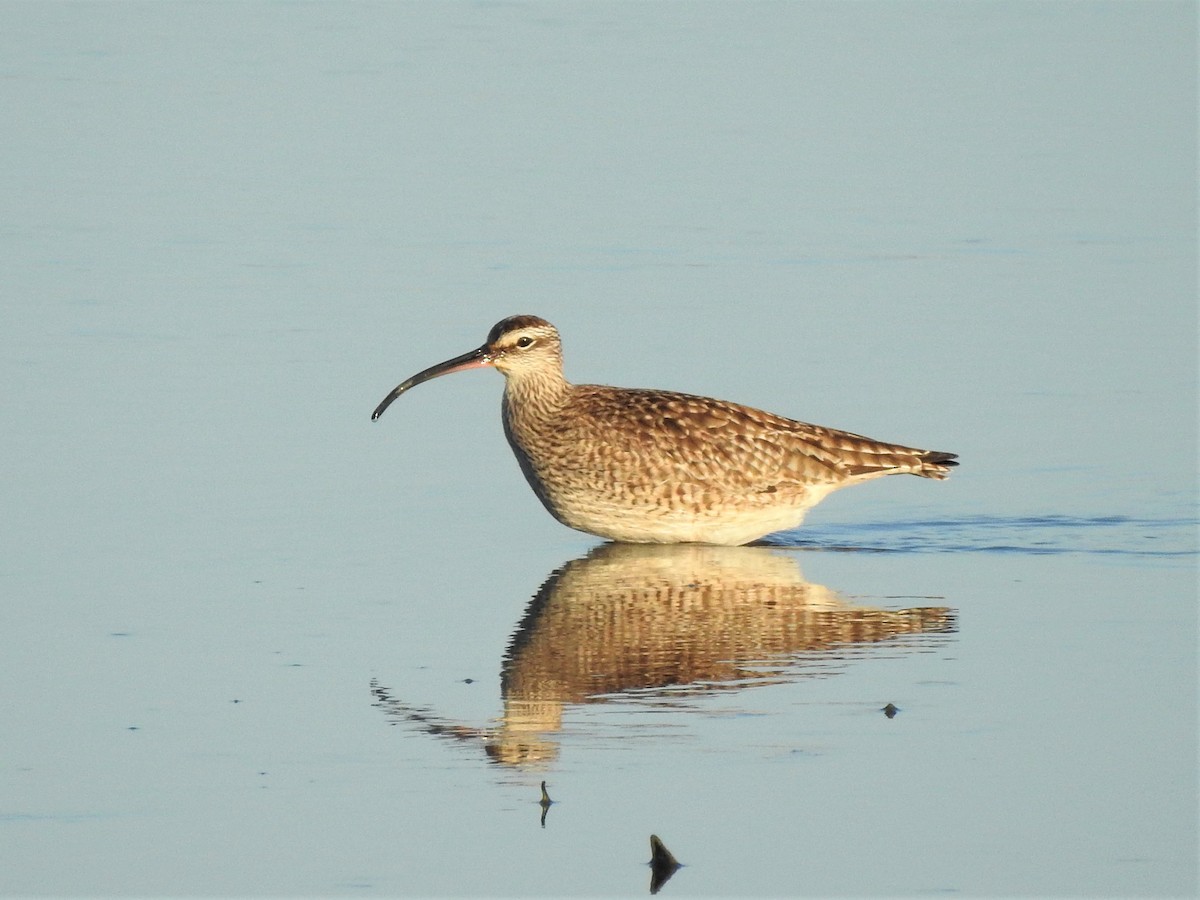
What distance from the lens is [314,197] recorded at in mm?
19031

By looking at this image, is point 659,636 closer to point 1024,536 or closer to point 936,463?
point 1024,536

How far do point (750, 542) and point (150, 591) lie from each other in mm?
3522

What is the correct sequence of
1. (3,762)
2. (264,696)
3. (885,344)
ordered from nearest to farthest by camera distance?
(3,762) < (264,696) < (885,344)

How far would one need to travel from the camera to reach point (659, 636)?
10.1 m

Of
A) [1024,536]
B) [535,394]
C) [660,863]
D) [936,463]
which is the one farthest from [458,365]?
[660,863]

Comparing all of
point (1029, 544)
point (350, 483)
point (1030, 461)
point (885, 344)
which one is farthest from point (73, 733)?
point (885, 344)

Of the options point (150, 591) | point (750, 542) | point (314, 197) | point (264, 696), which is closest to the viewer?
point (264, 696)

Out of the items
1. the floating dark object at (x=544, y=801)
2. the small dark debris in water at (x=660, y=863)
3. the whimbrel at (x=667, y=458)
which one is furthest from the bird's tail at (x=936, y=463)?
the small dark debris in water at (x=660, y=863)

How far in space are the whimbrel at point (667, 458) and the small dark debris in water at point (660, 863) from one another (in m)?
5.02

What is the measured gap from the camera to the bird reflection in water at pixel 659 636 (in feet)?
29.6

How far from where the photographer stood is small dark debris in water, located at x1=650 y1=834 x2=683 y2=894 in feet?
24.1

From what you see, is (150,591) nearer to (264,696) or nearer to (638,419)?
(264,696)

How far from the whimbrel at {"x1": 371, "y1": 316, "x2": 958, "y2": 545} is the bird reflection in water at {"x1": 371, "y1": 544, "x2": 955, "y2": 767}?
42 centimetres

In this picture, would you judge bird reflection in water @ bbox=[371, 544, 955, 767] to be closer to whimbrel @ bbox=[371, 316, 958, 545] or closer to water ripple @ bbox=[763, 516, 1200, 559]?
whimbrel @ bbox=[371, 316, 958, 545]
